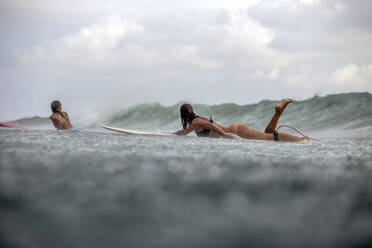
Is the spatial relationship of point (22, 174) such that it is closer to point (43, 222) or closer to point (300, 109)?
point (43, 222)

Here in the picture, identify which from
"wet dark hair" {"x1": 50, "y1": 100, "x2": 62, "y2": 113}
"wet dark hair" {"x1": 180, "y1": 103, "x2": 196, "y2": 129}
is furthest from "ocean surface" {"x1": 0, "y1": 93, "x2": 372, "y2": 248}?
"wet dark hair" {"x1": 50, "y1": 100, "x2": 62, "y2": 113}

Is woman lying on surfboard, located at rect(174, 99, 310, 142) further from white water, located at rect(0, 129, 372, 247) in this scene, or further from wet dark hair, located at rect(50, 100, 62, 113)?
white water, located at rect(0, 129, 372, 247)

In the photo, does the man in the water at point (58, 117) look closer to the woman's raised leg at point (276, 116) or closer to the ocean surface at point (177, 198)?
the ocean surface at point (177, 198)

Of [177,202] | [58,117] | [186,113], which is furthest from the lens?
[58,117]

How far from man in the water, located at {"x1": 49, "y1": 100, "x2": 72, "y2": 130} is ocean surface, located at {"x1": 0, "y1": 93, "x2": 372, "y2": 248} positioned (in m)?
2.45

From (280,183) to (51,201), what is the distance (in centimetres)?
107

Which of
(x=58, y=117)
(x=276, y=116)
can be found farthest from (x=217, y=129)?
(x=58, y=117)

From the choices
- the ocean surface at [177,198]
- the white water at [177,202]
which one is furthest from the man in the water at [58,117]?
the white water at [177,202]

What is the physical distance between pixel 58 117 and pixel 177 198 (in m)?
4.34

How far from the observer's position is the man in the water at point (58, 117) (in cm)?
557

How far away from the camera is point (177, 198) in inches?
64.5

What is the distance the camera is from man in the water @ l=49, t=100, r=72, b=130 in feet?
18.3

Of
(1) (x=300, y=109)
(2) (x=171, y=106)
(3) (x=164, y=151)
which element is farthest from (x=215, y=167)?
(2) (x=171, y=106)

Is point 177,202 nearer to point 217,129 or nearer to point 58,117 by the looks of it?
point 217,129
